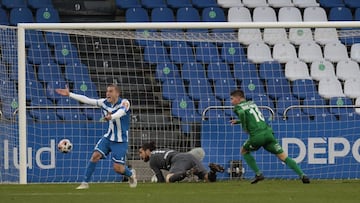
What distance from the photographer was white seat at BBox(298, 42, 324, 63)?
74.0 ft

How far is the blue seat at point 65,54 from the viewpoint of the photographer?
21062 mm

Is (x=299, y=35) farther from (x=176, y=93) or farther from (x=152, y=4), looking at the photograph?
(x=152, y=4)

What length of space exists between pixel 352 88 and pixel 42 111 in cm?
594

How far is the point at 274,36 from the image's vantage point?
22688 millimetres

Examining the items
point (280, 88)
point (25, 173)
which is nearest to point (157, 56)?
point (280, 88)

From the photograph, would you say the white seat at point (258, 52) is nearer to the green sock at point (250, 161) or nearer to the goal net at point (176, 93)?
the goal net at point (176, 93)

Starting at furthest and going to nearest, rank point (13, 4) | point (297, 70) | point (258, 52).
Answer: point (13, 4) < point (258, 52) < point (297, 70)

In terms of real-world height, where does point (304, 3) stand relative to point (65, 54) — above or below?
above

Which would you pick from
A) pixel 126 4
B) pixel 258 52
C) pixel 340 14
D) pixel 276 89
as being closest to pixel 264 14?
pixel 340 14

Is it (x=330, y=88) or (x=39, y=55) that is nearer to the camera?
(x=39, y=55)

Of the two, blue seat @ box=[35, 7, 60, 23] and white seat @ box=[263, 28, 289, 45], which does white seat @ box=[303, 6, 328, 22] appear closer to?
white seat @ box=[263, 28, 289, 45]

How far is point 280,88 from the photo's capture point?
70.2 feet

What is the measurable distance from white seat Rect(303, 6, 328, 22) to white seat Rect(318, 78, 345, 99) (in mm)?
2348

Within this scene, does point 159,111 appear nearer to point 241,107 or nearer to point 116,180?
point 116,180
